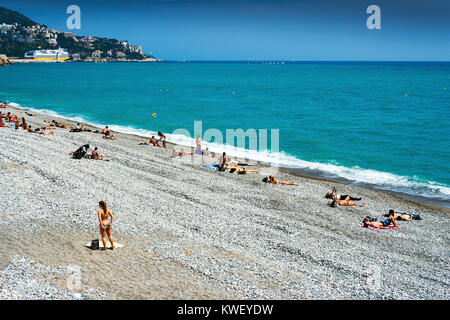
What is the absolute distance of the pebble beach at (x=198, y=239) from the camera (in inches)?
400

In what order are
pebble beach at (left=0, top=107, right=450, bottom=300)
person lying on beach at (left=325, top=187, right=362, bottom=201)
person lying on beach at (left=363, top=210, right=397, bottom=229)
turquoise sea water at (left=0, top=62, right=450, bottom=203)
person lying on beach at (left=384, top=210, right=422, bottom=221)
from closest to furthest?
1. pebble beach at (left=0, top=107, right=450, bottom=300)
2. person lying on beach at (left=363, top=210, right=397, bottom=229)
3. person lying on beach at (left=384, top=210, right=422, bottom=221)
4. person lying on beach at (left=325, top=187, right=362, bottom=201)
5. turquoise sea water at (left=0, top=62, right=450, bottom=203)

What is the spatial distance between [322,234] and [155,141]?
18.7 metres

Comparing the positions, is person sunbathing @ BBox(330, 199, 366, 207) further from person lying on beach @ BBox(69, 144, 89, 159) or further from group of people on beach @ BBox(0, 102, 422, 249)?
person lying on beach @ BBox(69, 144, 89, 159)

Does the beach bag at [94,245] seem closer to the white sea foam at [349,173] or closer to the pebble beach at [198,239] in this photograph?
the pebble beach at [198,239]

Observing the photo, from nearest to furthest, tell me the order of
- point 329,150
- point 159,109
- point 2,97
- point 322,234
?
point 322,234 → point 329,150 → point 159,109 → point 2,97

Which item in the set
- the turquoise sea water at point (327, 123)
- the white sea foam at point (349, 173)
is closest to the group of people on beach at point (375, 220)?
the white sea foam at point (349, 173)

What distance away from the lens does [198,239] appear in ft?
43.2

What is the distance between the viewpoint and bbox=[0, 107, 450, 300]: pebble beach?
10166 mm

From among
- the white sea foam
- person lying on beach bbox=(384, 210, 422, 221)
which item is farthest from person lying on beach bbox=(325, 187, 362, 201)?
the white sea foam

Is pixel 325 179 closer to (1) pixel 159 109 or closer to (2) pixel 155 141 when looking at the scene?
(2) pixel 155 141

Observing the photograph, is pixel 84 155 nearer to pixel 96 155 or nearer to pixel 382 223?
pixel 96 155

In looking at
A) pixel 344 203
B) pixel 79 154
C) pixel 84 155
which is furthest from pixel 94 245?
pixel 84 155

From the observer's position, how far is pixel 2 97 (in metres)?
64.1
